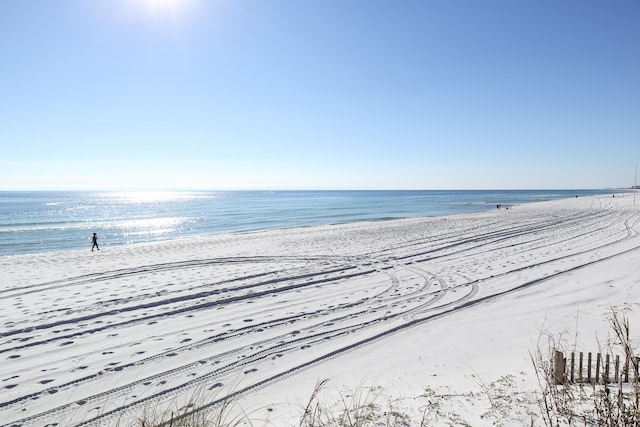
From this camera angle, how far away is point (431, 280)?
39.9 ft

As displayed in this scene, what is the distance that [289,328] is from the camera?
807 cm

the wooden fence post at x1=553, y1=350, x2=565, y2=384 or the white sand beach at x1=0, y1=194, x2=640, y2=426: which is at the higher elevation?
the wooden fence post at x1=553, y1=350, x2=565, y2=384

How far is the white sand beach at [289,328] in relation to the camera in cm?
543

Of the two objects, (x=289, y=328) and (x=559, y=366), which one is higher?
(x=559, y=366)

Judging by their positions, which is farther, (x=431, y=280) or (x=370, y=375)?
(x=431, y=280)

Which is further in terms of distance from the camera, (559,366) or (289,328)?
(289,328)

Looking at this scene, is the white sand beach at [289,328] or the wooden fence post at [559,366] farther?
the white sand beach at [289,328]

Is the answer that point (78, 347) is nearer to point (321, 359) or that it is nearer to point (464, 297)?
point (321, 359)

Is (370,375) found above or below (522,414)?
below

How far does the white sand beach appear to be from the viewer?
17.8ft

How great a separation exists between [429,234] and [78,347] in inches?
843

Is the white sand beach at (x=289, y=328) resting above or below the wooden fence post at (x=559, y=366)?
below

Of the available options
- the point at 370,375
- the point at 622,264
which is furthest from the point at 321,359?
the point at 622,264

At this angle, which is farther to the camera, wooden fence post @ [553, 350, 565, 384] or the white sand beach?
the white sand beach
